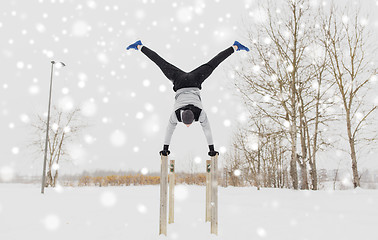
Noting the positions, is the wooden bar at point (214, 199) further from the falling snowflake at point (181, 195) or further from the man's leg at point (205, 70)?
the falling snowflake at point (181, 195)

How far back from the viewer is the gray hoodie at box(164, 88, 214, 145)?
362 cm

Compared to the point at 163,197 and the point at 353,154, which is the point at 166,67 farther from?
the point at 353,154

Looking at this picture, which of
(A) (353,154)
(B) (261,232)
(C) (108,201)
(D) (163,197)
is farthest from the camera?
(A) (353,154)

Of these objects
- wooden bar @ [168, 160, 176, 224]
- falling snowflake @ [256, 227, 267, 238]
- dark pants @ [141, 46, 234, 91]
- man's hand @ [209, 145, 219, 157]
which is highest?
dark pants @ [141, 46, 234, 91]

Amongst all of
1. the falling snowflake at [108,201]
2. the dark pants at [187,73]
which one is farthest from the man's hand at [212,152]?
the falling snowflake at [108,201]

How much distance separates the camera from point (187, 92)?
12.0 ft

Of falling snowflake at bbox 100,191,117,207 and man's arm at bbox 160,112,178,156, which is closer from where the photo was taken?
man's arm at bbox 160,112,178,156

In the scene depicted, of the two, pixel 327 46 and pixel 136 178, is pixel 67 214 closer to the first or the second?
pixel 327 46

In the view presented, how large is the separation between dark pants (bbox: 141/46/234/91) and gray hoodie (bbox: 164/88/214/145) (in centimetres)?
10

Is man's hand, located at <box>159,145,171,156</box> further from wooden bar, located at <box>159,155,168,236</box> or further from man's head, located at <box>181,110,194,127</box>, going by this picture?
man's head, located at <box>181,110,194,127</box>

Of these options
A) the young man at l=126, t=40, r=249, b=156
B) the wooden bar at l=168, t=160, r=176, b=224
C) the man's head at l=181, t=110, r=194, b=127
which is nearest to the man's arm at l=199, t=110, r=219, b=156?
the young man at l=126, t=40, r=249, b=156

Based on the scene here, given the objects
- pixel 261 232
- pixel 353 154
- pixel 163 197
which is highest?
pixel 353 154

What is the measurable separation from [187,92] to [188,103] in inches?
7.9

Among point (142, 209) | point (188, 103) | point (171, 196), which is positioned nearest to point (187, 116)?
point (188, 103)
